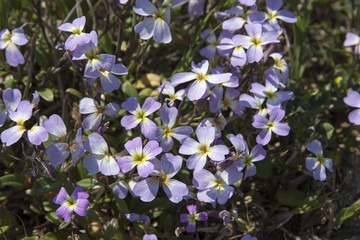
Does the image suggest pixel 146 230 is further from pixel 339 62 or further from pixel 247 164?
pixel 339 62

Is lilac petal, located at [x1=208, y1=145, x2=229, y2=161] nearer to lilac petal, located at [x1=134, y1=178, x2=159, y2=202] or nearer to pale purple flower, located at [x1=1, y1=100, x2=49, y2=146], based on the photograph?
lilac petal, located at [x1=134, y1=178, x2=159, y2=202]

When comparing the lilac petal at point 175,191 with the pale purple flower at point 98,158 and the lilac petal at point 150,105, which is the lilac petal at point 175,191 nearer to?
the pale purple flower at point 98,158

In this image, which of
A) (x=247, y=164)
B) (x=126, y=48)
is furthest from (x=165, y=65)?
(x=247, y=164)

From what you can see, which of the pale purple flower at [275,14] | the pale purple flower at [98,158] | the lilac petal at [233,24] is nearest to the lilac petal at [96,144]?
the pale purple flower at [98,158]

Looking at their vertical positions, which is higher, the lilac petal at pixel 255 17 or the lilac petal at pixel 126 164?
the lilac petal at pixel 255 17

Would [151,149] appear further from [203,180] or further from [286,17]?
[286,17]

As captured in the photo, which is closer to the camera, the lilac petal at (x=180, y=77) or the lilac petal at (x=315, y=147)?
the lilac petal at (x=180, y=77)
